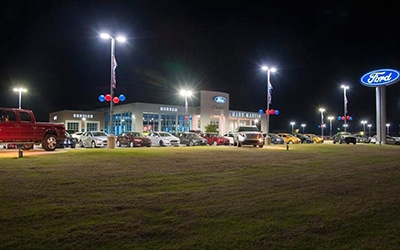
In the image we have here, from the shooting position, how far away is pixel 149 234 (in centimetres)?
475

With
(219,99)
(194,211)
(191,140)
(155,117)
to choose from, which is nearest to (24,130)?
(194,211)

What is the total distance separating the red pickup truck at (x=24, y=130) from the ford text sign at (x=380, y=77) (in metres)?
38.8

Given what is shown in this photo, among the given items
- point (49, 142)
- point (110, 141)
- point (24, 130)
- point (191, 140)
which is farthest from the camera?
point (191, 140)

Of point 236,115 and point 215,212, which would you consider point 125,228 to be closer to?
point 215,212

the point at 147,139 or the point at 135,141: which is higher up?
the point at 147,139

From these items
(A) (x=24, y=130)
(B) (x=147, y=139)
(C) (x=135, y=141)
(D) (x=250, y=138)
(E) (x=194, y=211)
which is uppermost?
(A) (x=24, y=130)

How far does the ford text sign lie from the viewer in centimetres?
4048

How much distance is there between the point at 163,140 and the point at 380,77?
29845mm

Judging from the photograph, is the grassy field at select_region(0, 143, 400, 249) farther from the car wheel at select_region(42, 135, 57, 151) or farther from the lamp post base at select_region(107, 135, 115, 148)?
the lamp post base at select_region(107, 135, 115, 148)

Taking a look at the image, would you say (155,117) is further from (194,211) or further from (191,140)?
(194,211)

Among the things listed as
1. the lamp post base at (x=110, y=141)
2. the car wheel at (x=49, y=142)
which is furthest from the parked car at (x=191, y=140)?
the car wheel at (x=49, y=142)

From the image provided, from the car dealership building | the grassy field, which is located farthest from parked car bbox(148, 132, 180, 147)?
the car dealership building

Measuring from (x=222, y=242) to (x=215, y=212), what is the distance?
1.43 m

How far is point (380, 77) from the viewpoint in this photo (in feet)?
138
